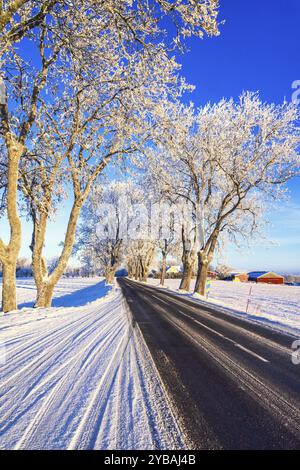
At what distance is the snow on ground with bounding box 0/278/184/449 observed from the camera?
2.53 metres

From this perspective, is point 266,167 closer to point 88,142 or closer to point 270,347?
point 88,142

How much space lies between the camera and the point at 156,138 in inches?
383

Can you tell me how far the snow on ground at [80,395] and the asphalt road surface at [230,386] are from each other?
0.85 ft

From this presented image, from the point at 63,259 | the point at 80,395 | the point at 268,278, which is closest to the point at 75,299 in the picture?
the point at 63,259

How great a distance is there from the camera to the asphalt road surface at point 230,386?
272cm

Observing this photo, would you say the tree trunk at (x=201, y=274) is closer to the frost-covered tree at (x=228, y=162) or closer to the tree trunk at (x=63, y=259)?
the frost-covered tree at (x=228, y=162)

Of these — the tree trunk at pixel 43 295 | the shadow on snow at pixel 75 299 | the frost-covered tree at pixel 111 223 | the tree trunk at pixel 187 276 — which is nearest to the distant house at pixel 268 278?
the frost-covered tree at pixel 111 223

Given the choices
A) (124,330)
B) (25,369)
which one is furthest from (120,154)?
(25,369)

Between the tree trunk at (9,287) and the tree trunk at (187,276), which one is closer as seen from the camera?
the tree trunk at (9,287)

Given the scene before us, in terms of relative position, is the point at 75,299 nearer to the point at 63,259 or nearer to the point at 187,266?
the point at 187,266

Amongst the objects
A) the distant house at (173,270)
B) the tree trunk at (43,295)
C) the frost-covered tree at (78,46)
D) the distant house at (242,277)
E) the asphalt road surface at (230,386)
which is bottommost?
the distant house at (242,277)

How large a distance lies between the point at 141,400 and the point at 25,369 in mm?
2062

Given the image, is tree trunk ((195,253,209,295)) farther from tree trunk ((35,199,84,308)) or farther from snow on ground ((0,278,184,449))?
snow on ground ((0,278,184,449))

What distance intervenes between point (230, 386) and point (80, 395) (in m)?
2.25
